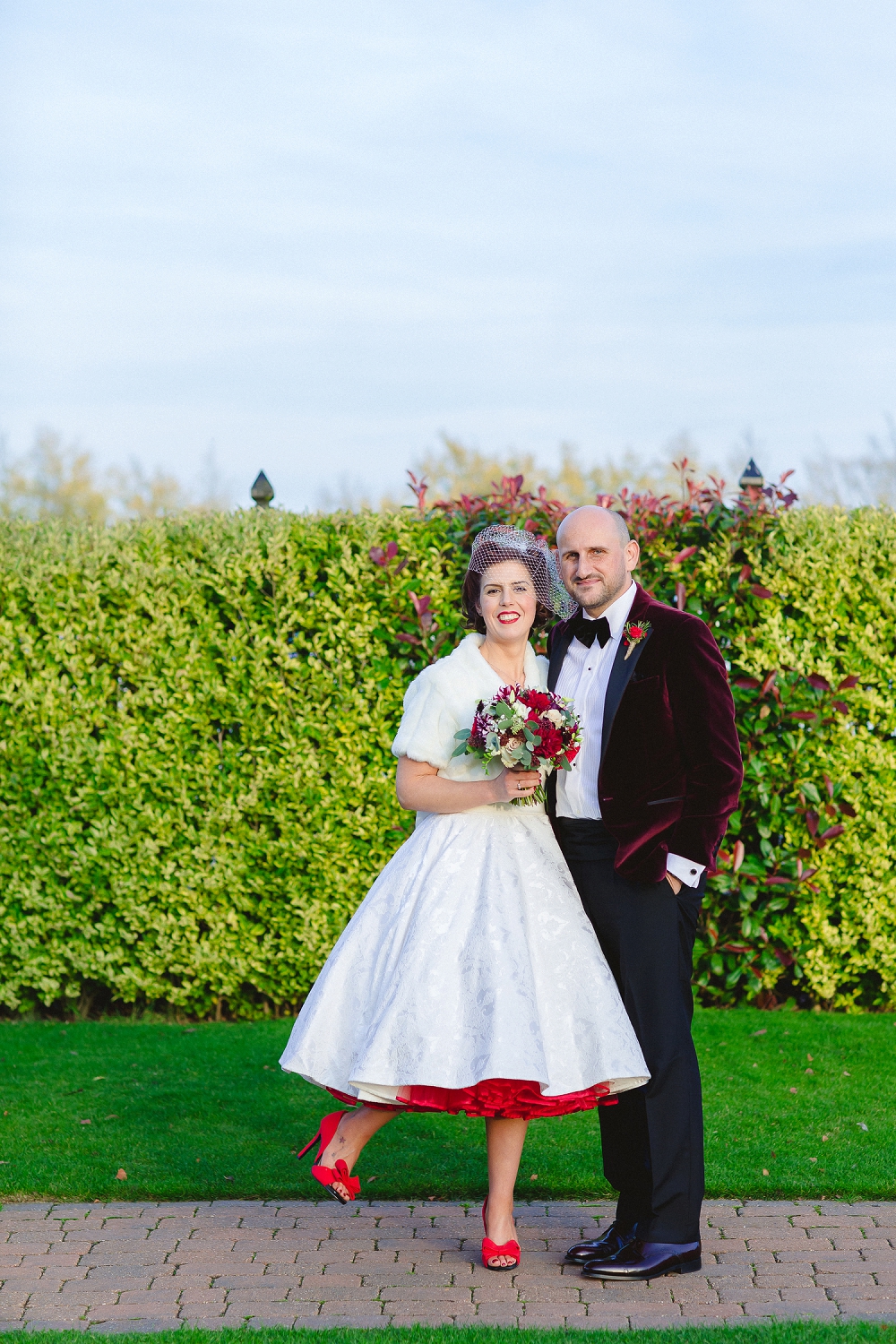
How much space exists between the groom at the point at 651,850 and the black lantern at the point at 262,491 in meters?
3.64

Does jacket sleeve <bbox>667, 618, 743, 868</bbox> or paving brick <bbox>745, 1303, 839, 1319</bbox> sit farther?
jacket sleeve <bbox>667, 618, 743, 868</bbox>

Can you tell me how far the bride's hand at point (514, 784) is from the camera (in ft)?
12.0

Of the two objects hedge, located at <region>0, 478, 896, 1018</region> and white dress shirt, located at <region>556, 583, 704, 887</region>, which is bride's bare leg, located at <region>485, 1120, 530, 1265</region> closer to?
white dress shirt, located at <region>556, 583, 704, 887</region>

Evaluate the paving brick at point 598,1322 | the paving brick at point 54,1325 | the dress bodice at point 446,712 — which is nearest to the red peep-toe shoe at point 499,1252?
the paving brick at point 598,1322

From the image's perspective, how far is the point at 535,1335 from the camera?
324 centimetres

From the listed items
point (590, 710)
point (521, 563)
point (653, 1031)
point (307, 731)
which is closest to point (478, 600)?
point (521, 563)

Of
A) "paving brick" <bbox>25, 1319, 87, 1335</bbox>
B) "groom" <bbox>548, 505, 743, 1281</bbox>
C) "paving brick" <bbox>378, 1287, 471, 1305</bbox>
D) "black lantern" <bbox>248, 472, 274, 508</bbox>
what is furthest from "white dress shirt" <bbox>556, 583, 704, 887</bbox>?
"black lantern" <bbox>248, 472, 274, 508</bbox>

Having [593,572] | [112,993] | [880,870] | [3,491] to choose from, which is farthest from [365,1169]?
[3,491]

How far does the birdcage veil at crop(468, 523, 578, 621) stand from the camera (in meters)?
3.97

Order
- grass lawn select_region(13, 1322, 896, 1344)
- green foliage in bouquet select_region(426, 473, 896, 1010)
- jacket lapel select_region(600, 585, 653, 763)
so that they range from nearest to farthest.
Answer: grass lawn select_region(13, 1322, 896, 1344), jacket lapel select_region(600, 585, 653, 763), green foliage in bouquet select_region(426, 473, 896, 1010)

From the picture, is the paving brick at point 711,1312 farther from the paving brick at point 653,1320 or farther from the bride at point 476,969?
the bride at point 476,969

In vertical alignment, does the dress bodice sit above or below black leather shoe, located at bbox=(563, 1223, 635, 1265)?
above

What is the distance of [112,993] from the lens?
7098 mm

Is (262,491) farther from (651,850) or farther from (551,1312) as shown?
(551,1312)
